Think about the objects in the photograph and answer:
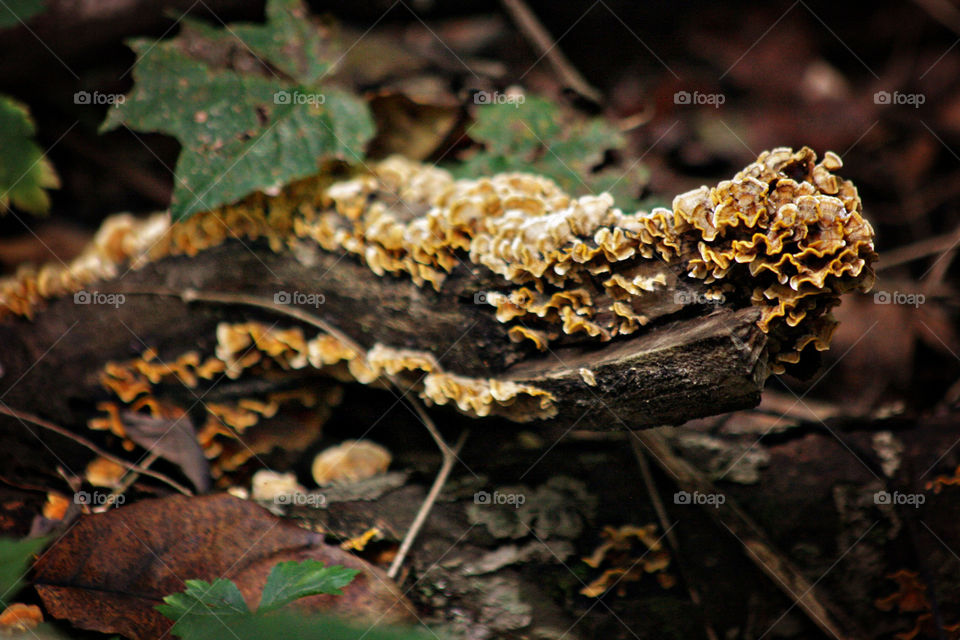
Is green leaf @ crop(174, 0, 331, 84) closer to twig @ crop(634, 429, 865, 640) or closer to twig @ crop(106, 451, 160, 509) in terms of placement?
twig @ crop(106, 451, 160, 509)

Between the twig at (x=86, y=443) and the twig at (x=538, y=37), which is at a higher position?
the twig at (x=538, y=37)

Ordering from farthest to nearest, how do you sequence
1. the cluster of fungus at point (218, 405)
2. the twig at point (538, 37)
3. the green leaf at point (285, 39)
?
the twig at point (538, 37)
the green leaf at point (285, 39)
the cluster of fungus at point (218, 405)

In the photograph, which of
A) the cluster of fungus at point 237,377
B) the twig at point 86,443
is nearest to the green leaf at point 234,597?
the twig at point 86,443

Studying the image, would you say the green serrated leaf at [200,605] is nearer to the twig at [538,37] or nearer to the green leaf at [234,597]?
the green leaf at [234,597]

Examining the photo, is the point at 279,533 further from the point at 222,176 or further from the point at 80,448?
the point at 222,176

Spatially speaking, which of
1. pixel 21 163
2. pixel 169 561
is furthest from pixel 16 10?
pixel 169 561

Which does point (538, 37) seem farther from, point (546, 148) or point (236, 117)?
point (236, 117)
